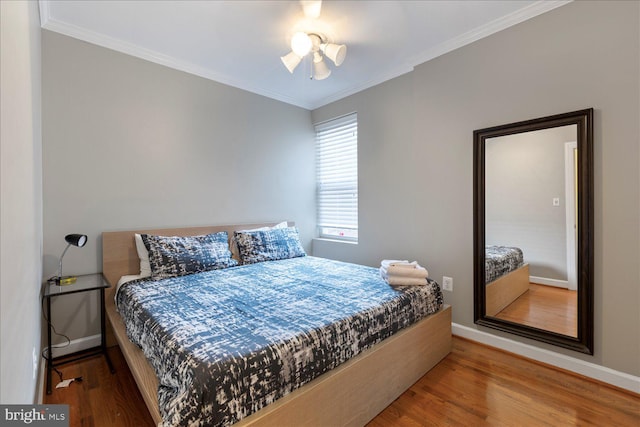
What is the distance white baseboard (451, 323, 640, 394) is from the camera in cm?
179

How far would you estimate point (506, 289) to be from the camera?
7.62 feet

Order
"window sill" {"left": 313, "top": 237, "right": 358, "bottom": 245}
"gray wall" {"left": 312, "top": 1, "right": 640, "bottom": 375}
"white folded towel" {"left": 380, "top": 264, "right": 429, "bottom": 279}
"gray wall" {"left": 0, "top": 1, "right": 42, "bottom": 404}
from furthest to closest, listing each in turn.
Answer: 1. "window sill" {"left": 313, "top": 237, "right": 358, "bottom": 245}
2. "white folded towel" {"left": 380, "top": 264, "right": 429, "bottom": 279}
3. "gray wall" {"left": 312, "top": 1, "right": 640, "bottom": 375}
4. "gray wall" {"left": 0, "top": 1, "right": 42, "bottom": 404}

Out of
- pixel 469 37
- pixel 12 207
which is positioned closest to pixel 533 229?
pixel 469 37

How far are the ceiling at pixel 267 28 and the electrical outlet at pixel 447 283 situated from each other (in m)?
2.05

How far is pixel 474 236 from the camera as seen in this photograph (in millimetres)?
2441

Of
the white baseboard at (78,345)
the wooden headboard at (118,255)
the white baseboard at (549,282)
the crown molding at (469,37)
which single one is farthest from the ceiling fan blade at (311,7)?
the white baseboard at (78,345)

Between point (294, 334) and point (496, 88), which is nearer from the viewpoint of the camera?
point (294, 334)

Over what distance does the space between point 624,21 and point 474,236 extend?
163 cm

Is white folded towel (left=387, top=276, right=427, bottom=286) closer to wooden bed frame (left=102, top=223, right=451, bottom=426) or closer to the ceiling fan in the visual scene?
wooden bed frame (left=102, top=223, right=451, bottom=426)

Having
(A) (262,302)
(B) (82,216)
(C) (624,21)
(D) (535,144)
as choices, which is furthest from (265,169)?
(C) (624,21)

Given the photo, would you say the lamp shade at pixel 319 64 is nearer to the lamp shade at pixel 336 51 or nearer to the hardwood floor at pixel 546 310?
the lamp shade at pixel 336 51

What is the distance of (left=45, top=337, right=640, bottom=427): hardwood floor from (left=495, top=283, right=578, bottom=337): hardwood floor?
293 millimetres

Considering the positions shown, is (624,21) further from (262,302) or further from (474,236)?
(262,302)

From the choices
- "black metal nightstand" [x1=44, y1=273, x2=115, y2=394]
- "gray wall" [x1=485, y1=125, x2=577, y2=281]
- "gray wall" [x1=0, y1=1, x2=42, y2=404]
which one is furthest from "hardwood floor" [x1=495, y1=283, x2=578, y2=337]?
"black metal nightstand" [x1=44, y1=273, x2=115, y2=394]
